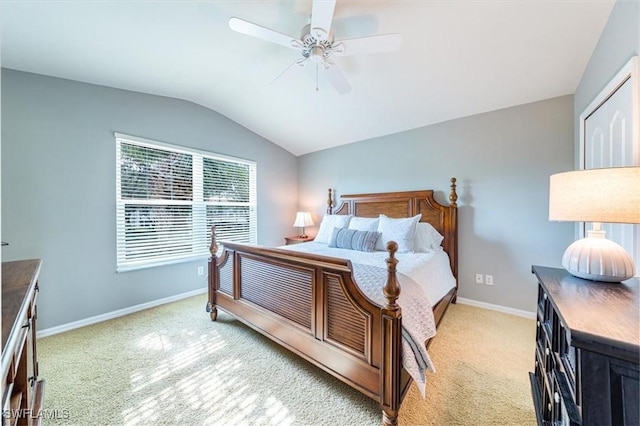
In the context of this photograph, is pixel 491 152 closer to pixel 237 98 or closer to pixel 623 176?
pixel 623 176

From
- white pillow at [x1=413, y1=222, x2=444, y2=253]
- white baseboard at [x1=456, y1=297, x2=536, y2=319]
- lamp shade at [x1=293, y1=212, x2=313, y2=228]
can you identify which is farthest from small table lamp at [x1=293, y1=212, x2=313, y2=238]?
white baseboard at [x1=456, y1=297, x2=536, y2=319]

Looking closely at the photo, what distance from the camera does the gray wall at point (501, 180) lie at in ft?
8.89

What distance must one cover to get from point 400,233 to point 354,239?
54 cm

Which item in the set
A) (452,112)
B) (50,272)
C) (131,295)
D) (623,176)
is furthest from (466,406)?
(50,272)

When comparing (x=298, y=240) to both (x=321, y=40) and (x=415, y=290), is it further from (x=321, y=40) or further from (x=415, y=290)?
(x=321, y=40)

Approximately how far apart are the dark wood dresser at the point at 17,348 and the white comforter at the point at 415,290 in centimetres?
149

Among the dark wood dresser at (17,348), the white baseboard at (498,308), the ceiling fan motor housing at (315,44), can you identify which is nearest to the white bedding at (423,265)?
the white baseboard at (498,308)

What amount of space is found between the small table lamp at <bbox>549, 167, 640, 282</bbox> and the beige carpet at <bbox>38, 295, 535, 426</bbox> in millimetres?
1002

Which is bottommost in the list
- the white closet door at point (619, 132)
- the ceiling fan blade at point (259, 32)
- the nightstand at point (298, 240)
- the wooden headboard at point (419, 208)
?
the nightstand at point (298, 240)

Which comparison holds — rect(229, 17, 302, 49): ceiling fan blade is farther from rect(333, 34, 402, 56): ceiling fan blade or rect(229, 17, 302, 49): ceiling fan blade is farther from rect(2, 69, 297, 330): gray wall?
rect(2, 69, 297, 330): gray wall

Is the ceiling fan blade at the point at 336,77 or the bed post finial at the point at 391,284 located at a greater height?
the ceiling fan blade at the point at 336,77

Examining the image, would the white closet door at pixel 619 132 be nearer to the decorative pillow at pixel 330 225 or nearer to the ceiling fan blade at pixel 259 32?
the ceiling fan blade at pixel 259 32

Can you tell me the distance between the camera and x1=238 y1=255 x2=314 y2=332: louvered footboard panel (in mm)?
1896

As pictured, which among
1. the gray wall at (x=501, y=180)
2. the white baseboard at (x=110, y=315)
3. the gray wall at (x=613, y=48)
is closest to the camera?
the gray wall at (x=613, y=48)
